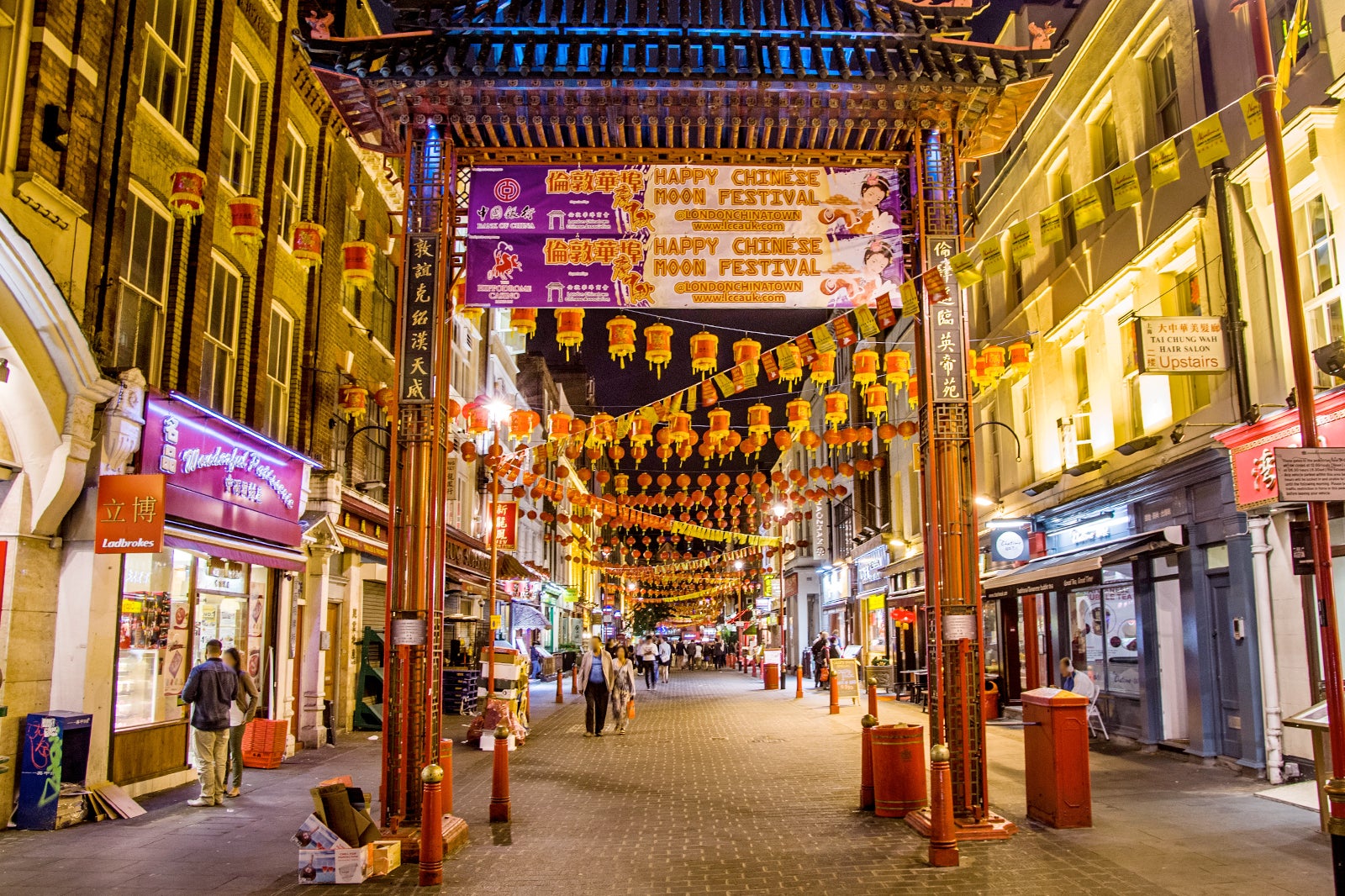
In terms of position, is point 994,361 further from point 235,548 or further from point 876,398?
point 235,548

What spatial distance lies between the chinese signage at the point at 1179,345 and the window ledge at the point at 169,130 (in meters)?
13.5

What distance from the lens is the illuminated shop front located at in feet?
41.2

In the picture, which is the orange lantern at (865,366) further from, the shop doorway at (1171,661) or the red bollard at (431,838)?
the red bollard at (431,838)

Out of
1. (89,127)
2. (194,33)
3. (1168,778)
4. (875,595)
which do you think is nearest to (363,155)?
(194,33)

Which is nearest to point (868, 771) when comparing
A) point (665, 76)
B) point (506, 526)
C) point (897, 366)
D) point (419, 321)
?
point (419, 321)

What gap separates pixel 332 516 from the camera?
18422mm

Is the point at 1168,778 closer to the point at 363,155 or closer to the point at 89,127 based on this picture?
the point at 89,127

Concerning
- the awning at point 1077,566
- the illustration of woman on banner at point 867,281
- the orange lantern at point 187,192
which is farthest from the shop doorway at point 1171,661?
the orange lantern at point 187,192

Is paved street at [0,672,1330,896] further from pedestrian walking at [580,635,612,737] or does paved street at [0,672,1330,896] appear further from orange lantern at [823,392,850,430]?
orange lantern at [823,392,850,430]

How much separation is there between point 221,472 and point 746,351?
316 inches

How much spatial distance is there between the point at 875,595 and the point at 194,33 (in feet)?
95.2

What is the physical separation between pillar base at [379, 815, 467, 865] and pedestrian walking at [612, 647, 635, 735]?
11521mm

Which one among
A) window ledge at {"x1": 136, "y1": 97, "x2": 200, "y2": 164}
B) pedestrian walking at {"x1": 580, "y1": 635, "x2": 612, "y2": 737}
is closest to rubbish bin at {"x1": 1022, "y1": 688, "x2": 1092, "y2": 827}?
pedestrian walking at {"x1": 580, "y1": 635, "x2": 612, "y2": 737}

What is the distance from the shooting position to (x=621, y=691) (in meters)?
21.5
